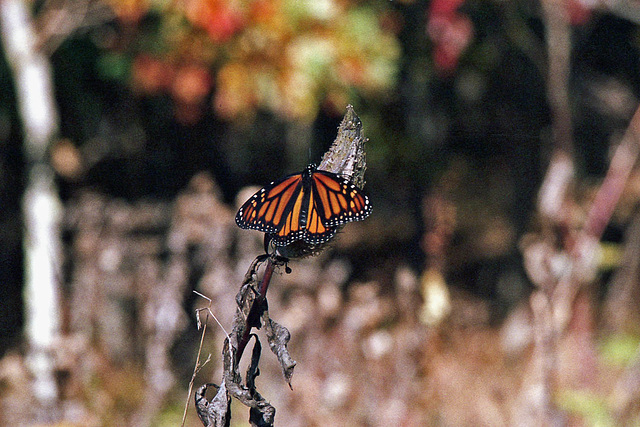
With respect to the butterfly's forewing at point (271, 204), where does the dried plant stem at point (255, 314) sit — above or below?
below

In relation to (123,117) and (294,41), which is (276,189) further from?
(123,117)

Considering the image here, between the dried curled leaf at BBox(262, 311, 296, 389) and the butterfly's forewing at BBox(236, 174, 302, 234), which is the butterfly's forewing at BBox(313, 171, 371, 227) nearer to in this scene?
the butterfly's forewing at BBox(236, 174, 302, 234)

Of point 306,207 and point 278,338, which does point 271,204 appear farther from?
point 278,338

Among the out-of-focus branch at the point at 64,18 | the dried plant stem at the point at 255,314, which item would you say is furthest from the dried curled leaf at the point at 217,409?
the out-of-focus branch at the point at 64,18

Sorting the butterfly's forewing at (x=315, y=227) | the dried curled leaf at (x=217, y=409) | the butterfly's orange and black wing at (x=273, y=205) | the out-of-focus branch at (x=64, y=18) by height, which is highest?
the out-of-focus branch at (x=64, y=18)

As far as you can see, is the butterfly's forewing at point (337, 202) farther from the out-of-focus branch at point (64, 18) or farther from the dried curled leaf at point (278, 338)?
the out-of-focus branch at point (64, 18)

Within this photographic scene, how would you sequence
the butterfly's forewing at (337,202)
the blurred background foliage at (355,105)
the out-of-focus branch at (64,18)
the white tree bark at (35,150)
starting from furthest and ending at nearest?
the blurred background foliage at (355,105) < the out-of-focus branch at (64,18) < the white tree bark at (35,150) < the butterfly's forewing at (337,202)
